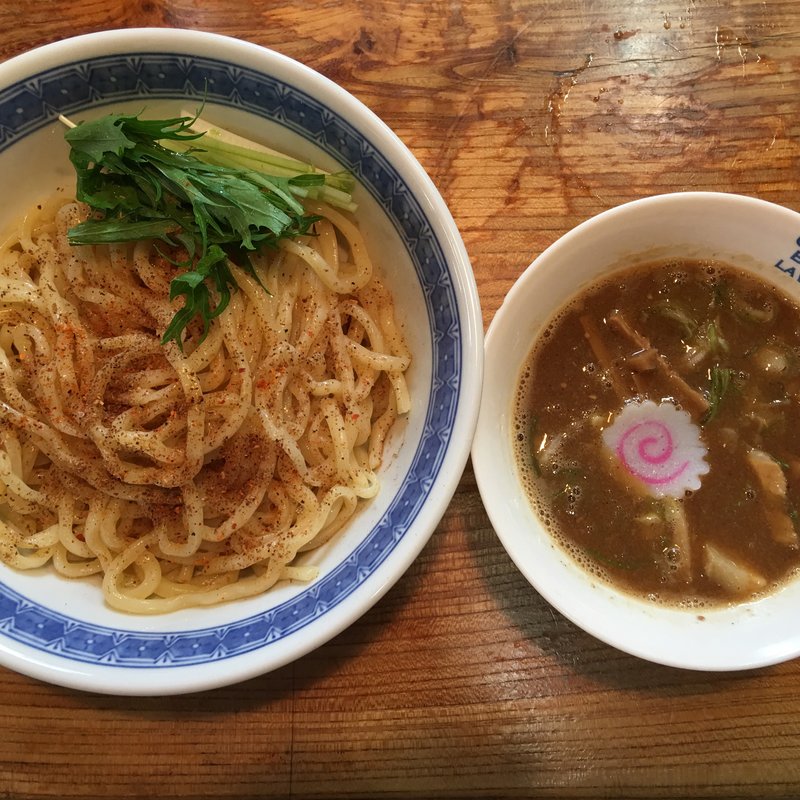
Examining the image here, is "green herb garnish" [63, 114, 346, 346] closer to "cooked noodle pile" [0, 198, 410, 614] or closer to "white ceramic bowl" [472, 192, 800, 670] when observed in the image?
"cooked noodle pile" [0, 198, 410, 614]

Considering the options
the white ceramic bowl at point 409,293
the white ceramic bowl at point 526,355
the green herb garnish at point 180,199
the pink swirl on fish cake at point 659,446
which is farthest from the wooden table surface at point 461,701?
the green herb garnish at point 180,199

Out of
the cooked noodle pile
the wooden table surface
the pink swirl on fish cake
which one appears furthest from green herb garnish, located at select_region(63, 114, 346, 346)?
the pink swirl on fish cake

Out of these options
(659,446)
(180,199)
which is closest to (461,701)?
(659,446)

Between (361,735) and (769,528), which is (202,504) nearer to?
(361,735)

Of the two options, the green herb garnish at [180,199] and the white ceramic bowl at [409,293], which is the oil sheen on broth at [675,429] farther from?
the green herb garnish at [180,199]

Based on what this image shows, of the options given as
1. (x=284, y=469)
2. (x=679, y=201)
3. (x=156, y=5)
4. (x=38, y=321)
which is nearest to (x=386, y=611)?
(x=284, y=469)
